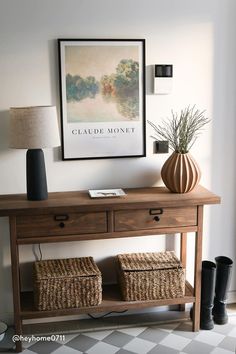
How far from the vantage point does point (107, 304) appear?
2682 millimetres

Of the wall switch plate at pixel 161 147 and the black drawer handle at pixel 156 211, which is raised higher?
the wall switch plate at pixel 161 147

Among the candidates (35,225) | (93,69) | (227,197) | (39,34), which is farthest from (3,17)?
(227,197)

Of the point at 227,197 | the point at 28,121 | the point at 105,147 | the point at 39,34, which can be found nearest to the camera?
the point at 28,121

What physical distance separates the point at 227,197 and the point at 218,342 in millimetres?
916

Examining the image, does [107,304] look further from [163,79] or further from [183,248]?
[163,79]

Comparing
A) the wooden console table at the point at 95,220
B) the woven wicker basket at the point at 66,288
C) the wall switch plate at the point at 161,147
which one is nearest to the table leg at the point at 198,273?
the wooden console table at the point at 95,220

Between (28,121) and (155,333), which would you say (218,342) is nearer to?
(155,333)

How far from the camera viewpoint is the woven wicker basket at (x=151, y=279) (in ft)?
8.82

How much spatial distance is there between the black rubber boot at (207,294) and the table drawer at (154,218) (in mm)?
353

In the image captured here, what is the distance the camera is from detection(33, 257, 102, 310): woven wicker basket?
2586 millimetres

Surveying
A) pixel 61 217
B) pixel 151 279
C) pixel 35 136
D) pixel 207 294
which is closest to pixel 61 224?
pixel 61 217

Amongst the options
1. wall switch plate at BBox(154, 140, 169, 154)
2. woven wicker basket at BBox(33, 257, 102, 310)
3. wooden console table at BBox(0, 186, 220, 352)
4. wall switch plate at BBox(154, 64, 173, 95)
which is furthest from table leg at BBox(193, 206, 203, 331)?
wall switch plate at BBox(154, 64, 173, 95)

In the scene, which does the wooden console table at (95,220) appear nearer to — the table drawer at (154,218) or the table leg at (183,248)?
the table drawer at (154,218)

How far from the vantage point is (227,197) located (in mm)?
3076
